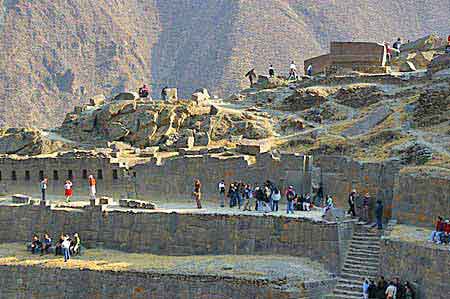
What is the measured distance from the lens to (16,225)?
33281mm

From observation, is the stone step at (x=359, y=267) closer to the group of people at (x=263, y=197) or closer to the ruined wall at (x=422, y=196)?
the ruined wall at (x=422, y=196)

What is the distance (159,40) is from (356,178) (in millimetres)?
83699

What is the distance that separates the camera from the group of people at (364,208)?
90.4 feet

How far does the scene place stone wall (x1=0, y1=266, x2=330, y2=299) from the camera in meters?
25.2

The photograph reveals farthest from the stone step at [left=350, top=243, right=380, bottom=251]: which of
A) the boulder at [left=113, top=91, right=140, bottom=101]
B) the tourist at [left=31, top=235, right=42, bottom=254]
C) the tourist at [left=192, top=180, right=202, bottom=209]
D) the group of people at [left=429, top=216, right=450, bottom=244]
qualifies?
the boulder at [left=113, top=91, right=140, bottom=101]

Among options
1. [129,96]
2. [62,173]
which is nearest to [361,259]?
[62,173]

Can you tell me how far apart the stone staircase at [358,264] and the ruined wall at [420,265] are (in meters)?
0.93

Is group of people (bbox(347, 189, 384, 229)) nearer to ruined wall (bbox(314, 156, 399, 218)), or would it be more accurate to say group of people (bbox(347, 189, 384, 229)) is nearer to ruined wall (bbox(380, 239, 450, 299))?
ruined wall (bbox(314, 156, 399, 218))

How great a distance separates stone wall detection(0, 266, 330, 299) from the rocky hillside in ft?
187

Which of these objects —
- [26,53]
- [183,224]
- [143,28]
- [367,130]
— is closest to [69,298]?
[183,224]

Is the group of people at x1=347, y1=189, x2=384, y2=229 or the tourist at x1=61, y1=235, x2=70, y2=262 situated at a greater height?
the group of people at x1=347, y1=189, x2=384, y2=229

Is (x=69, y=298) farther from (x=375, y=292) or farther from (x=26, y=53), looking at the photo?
(x=26, y=53)

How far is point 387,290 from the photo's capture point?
23047mm

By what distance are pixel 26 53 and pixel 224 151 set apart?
63.9m
